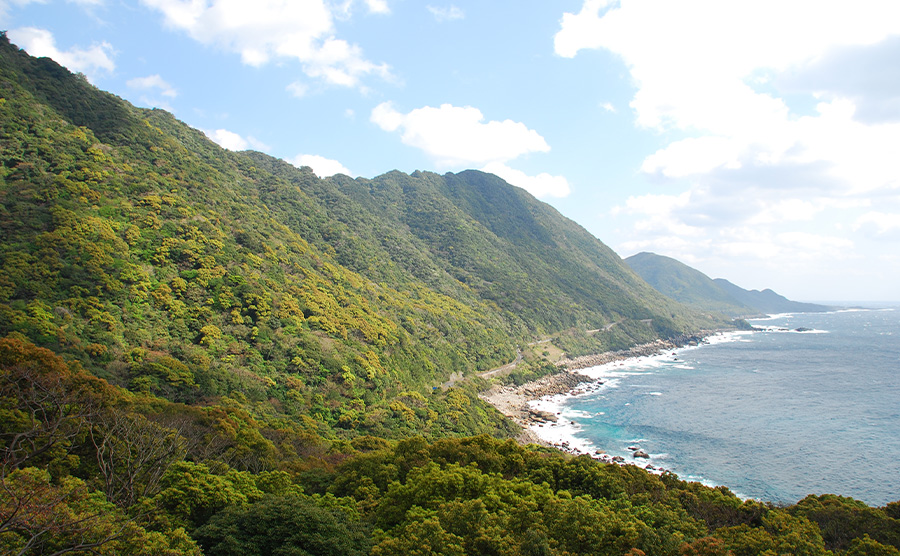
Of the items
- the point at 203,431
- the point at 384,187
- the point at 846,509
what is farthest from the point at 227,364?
the point at 384,187

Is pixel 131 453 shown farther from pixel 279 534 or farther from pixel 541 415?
pixel 541 415

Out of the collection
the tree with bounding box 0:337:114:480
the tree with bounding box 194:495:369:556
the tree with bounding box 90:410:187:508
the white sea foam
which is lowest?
the white sea foam

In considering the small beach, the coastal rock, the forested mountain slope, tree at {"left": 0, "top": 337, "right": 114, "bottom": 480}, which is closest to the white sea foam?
the small beach

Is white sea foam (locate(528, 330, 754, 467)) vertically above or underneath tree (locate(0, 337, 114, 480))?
underneath

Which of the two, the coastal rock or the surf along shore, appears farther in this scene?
A: the coastal rock

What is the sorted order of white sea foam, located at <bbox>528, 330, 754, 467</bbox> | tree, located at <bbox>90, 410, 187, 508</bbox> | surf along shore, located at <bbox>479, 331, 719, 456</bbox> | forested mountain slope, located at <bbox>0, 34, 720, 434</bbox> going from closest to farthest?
tree, located at <bbox>90, 410, 187, 508</bbox>, forested mountain slope, located at <bbox>0, 34, 720, 434</bbox>, white sea foam, located at <bbox>528, 330, 754, 467</bbox>, surf along shore, located at <bbox>479, 331, 719, 456</bbox>

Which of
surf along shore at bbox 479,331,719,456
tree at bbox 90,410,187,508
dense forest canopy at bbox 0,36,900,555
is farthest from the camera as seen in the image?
surf along shore at bbox 479,331,719,456

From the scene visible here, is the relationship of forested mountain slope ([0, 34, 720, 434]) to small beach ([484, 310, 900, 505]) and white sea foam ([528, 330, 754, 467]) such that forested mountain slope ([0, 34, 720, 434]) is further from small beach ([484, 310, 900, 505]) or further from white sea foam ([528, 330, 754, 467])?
small beach ([484, 310, 900, 505])

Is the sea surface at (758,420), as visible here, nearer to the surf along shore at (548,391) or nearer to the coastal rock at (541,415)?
the surf along shore at (548,391)

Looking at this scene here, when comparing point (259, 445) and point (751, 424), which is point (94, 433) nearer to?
A: point (259, 445)
